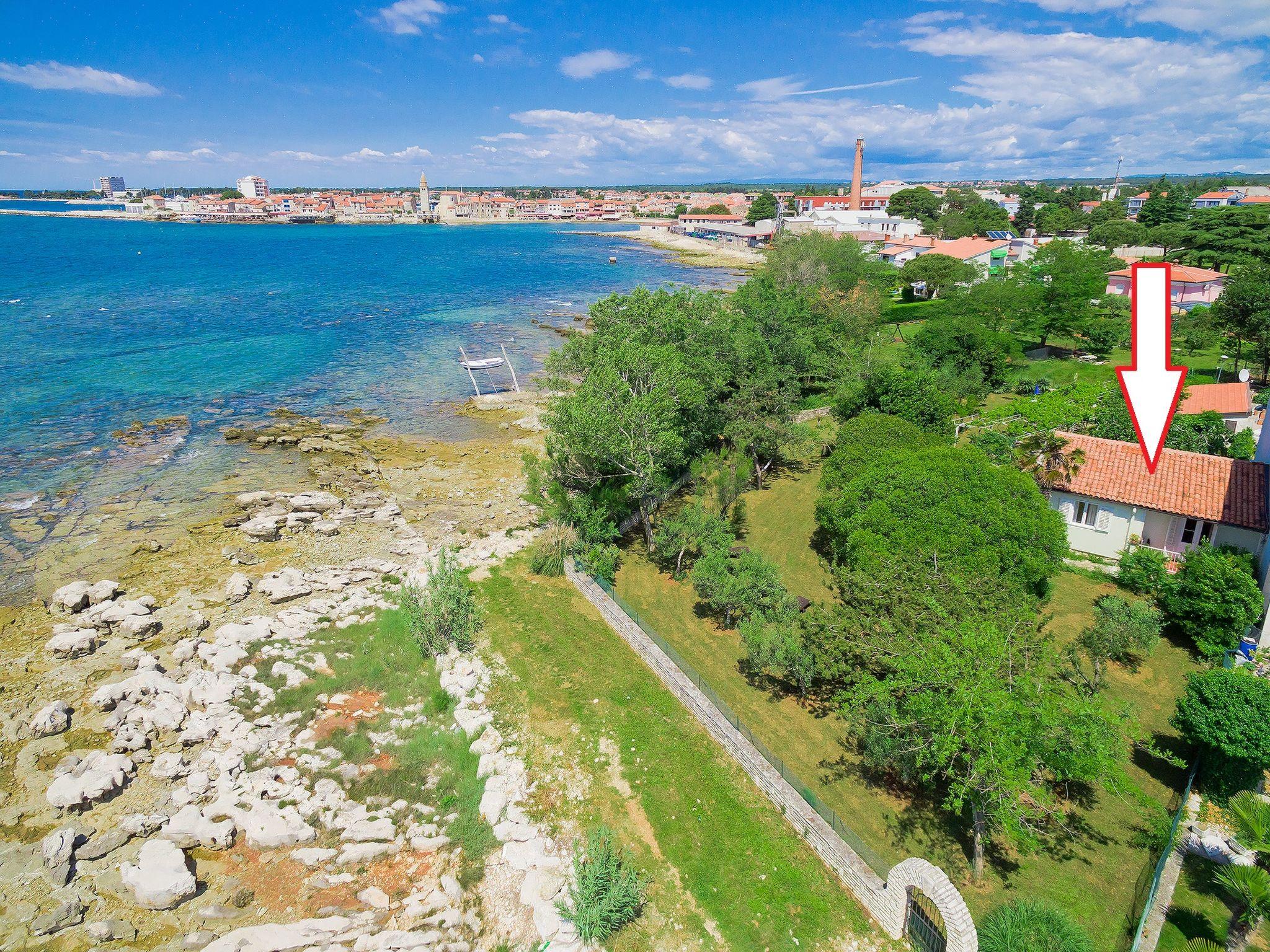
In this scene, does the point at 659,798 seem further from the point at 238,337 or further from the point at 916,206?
the point at 916,206

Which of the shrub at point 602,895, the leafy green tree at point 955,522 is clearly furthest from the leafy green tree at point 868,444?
the shrub at point 602,895

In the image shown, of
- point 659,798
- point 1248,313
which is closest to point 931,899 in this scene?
point 659,798

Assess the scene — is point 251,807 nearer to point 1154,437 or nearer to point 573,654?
point 573,654

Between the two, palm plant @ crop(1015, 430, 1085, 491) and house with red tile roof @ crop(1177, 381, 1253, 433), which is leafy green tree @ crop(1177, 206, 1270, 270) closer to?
house with red tile roof @ crop(1177, 381, 1253, 433)

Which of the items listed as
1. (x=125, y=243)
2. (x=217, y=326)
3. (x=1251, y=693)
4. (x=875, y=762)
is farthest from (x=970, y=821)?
(x=125, y=243)

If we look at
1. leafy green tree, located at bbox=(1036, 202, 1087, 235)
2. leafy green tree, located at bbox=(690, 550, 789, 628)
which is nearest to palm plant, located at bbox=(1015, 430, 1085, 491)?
leafy green tree, located at bbox=(690, 550, 789, 628)

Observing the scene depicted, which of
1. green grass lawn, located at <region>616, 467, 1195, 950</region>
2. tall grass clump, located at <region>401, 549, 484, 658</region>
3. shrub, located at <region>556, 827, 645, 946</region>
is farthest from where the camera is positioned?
tall grass clump, located at <region>401, 549, 484, 658</region>
